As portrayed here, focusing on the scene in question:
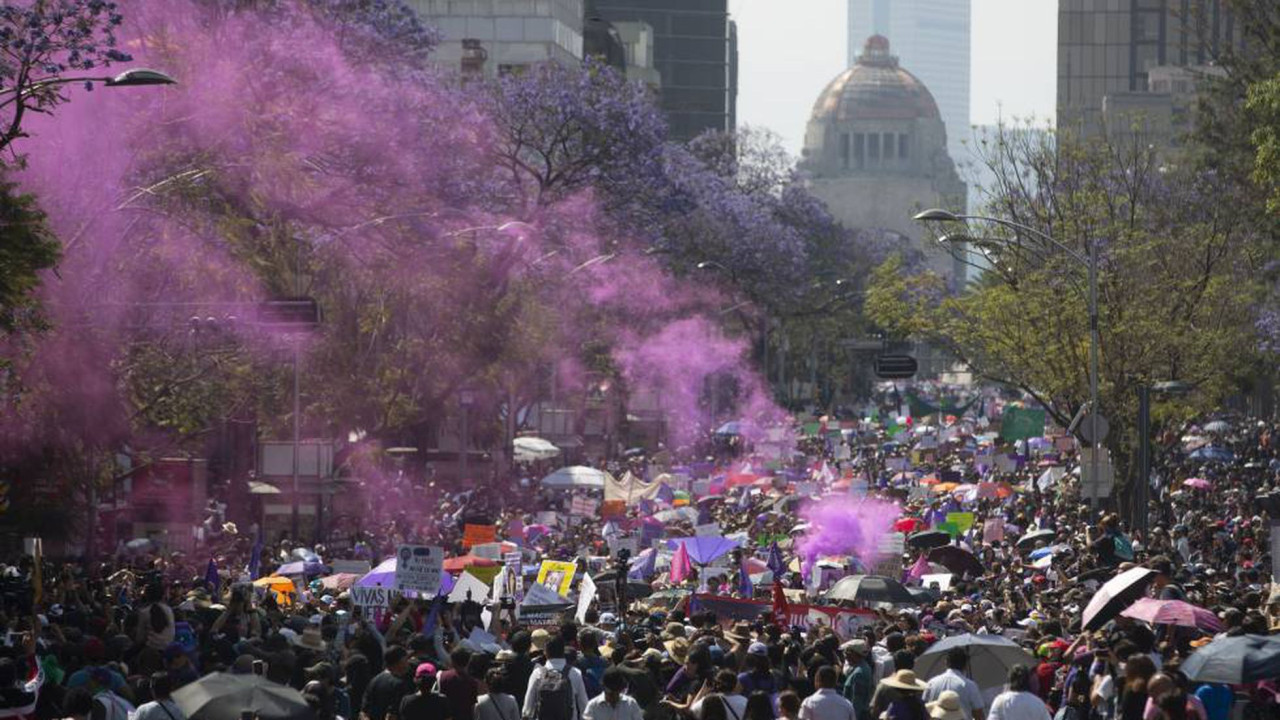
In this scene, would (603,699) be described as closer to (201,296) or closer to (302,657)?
(302,657)

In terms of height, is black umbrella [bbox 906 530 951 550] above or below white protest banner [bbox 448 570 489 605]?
below

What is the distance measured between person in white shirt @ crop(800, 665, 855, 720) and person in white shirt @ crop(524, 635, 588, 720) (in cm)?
170

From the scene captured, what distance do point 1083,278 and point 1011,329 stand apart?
1520mm

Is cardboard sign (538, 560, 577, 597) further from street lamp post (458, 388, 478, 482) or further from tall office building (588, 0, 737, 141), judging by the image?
tall office building (588, 0, 737, 141)

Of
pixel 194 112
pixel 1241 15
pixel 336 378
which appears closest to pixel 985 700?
pixel 194 112

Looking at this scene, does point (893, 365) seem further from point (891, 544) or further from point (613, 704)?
point (613, 704)

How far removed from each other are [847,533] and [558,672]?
17339 mm

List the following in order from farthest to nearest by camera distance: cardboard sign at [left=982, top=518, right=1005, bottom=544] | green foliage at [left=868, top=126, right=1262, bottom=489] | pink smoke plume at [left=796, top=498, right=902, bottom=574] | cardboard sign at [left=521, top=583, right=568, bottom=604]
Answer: green foliage at [left=868, top=126, right=1262, bottom=489]
cardboard sign at [left=982, top=518, right=1005, bottom=544]
pink smoke plume at [left=796, top=498, right=902, bottom=574]
cardboard sign at [left=521, top=583, right=568, bottom=604]

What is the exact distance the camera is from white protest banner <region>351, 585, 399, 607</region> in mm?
22328

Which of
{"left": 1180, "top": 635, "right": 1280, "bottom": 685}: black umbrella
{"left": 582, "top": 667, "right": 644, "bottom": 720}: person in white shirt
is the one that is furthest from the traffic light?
{"left": 582, "top": 667, "right": 644, "bottom": 720}: person in white shirt

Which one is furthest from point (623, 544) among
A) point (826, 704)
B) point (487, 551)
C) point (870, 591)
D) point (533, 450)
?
point (533, 450)

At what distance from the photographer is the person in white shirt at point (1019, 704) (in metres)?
15.1

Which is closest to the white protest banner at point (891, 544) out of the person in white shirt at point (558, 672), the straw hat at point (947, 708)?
the person in white shirt at point (558, 672)

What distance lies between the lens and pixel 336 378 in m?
47.2
